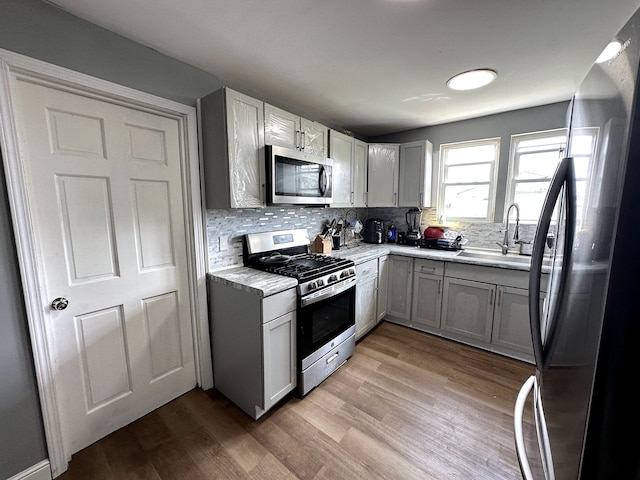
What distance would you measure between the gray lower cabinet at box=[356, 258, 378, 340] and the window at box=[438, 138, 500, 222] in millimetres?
1336

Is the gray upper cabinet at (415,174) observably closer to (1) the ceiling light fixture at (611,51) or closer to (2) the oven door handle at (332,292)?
(2) the oven door handle at (332,292)

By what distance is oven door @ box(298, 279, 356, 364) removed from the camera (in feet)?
6.21

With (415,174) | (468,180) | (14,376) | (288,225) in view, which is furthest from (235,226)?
(468,180)

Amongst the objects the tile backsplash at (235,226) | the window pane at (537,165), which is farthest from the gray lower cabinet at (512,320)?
the tile backsplash at (235,226)

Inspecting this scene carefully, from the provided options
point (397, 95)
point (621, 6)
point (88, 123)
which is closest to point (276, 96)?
point (397, 95)

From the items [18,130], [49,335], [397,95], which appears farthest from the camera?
[397,95]

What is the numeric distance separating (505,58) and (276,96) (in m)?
1.79

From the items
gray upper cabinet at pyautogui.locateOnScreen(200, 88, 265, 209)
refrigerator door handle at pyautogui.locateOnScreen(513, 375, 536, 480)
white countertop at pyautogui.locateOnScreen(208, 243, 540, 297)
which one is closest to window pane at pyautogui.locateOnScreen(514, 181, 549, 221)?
white countertop at pyautogui.locateOnScreen(208, 243, 540, 297)

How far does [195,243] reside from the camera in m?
1.93

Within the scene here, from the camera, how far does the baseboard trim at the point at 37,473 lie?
1284 millimetres

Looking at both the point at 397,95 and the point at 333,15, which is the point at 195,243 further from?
the point at 397,95

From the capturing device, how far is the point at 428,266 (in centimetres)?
283

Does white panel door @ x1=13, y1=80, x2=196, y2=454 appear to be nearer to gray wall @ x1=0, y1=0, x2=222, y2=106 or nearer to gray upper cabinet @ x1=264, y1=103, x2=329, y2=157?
gray wall @ x1=0, y1=0, x2=222, y2=106

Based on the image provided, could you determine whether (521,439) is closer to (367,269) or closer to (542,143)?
(367,269)
